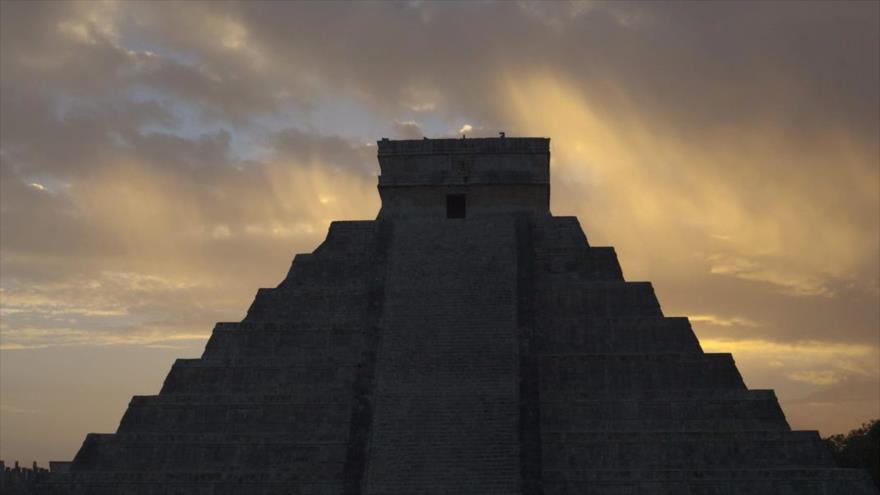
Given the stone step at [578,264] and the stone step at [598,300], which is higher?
the stone step at [578,264]

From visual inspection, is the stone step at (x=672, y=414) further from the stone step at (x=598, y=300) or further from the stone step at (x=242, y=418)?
the stone step at (x=242, y=418)

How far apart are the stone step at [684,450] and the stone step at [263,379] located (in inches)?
198

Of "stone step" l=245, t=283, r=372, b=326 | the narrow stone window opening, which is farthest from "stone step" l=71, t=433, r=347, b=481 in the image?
the narrow stone window opening

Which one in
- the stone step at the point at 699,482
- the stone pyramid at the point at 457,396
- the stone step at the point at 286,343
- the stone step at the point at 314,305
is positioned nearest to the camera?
the stone step at the point at 699,482

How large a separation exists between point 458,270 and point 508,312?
2156 millimetres

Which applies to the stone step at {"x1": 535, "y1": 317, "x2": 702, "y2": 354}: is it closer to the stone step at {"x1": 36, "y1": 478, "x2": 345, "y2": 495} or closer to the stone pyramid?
the stone pyramid

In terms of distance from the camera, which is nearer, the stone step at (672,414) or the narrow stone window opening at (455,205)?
the stone step at (672,414)

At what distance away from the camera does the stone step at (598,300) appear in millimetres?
28219

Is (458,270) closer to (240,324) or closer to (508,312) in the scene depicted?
(508,312)

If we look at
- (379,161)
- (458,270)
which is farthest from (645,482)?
(379,161)

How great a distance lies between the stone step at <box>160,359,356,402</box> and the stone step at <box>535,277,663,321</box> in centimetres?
511

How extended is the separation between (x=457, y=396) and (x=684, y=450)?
5.03 metres

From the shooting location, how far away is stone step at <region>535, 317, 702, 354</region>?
89.4ft

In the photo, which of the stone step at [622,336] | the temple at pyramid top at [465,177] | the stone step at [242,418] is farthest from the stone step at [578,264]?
the stone step at [242,418]
